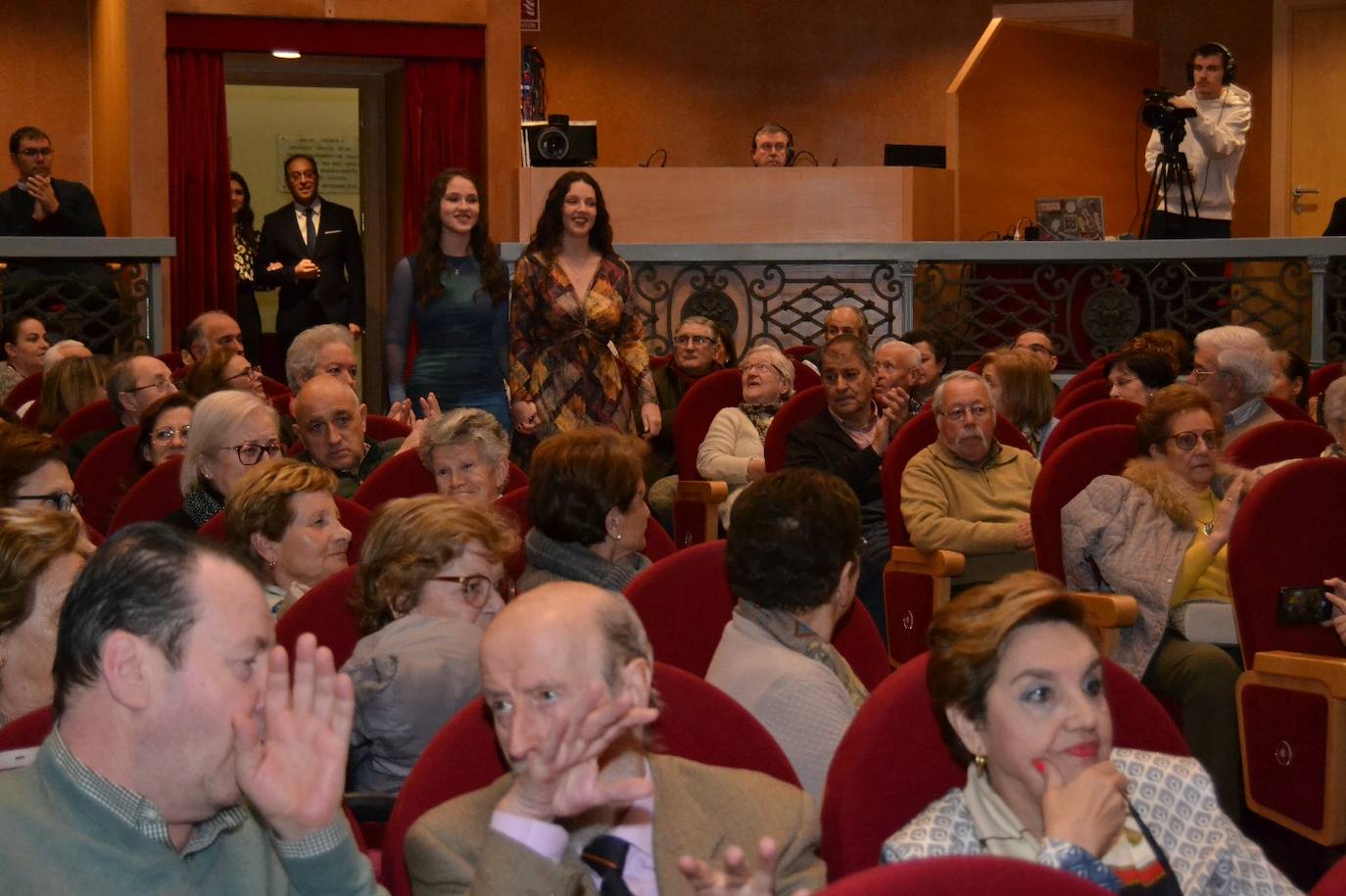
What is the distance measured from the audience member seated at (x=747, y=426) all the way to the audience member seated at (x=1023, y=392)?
746mm

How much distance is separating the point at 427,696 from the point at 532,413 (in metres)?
2.76

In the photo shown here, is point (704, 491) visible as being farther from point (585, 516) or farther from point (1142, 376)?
point (585, 516)

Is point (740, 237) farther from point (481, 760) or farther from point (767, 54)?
point (481, 760)

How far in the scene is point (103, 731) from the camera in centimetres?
163

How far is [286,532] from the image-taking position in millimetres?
3287

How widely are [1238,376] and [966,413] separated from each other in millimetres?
1014

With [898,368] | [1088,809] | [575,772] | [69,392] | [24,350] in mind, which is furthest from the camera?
[24,350]

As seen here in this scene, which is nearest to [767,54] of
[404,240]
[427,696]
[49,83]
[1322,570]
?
[404,240]

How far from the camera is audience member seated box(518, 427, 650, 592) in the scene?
321cm

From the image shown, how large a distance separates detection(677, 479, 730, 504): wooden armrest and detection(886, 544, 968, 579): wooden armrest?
921mm

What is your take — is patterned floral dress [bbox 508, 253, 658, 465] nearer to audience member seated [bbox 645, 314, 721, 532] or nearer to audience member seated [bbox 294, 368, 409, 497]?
audience member seated [bbox 294, 368, 409, 497]

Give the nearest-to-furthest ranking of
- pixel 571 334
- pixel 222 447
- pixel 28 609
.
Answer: pixel 28 609 → pixel 222 447 → pixel 571 334

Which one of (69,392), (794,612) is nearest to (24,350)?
(69,392)

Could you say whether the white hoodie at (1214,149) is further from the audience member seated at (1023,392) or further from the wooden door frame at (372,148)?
the wooden door frame at (372,148)
